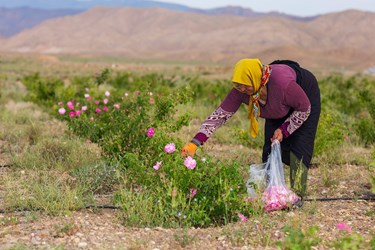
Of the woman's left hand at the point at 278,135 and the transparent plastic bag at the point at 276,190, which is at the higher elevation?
the woman's left hand at the point at 278,135

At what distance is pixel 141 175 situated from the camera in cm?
451

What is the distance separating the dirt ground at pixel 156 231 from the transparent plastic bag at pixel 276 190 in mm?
95

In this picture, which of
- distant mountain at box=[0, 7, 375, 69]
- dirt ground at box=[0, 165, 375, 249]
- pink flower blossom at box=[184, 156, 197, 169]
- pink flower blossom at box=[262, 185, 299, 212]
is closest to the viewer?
dirt ground at box=[0, 165, 375, 249]

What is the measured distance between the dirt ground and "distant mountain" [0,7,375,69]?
77704 mm

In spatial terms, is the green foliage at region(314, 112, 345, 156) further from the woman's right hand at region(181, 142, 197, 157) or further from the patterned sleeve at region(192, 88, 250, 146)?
the woman's right hand at region(181, 142, 197, 157)

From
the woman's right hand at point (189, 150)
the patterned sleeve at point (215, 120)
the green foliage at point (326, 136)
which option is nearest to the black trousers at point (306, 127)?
the patterned sleeve at point (215, 120)

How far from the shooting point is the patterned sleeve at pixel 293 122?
453cm

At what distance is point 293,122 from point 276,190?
59 centimetres

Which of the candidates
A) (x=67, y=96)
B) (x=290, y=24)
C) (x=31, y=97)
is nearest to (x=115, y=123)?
(x=67, y=96)

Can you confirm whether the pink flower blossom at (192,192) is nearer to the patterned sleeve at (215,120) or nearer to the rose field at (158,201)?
the rose field at (158,201)

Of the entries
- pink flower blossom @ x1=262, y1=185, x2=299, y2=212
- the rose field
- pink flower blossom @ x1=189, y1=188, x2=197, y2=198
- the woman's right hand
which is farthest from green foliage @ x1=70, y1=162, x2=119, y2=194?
pink flower blossom @ x1=262, y1=185, x2=299, y2=212

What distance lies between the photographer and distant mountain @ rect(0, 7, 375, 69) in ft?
313

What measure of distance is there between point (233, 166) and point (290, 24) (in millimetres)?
110687

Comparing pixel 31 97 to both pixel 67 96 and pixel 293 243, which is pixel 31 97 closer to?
pixel 67 96
